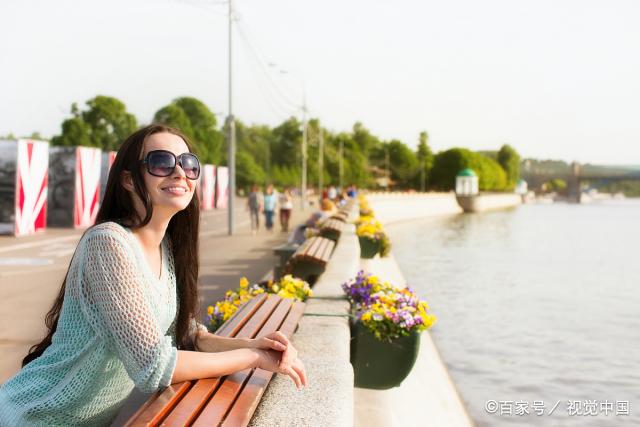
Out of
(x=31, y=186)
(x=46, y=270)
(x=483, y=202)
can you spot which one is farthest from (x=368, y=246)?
(x=483, y=202)

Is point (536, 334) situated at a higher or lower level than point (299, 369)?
lower

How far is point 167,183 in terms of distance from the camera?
8.89ft

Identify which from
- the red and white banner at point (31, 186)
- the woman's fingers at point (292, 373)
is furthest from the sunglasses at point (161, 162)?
the red and white banner at point (31, 186)

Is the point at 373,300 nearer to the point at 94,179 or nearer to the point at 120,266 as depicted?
the point at 120,266

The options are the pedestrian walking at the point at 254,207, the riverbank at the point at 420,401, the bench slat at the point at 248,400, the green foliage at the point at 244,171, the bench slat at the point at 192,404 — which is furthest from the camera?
the green foliage at the point at 244,171

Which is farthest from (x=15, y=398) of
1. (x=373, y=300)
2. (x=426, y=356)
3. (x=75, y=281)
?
(x=426, y=356)

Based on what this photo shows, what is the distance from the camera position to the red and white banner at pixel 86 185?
81.6 feet

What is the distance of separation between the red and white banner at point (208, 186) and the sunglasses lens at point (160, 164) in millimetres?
36920

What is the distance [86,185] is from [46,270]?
38.8 ft

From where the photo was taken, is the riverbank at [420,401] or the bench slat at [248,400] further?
the riverbank at [420,401]

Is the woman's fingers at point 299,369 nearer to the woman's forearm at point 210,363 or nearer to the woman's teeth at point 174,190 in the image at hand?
the woman's forearm at point 210,363

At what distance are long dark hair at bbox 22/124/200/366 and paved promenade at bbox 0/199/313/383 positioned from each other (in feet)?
12.7

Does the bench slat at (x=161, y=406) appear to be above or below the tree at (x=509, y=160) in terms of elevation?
below

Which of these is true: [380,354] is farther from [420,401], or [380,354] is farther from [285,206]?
[285,206]
